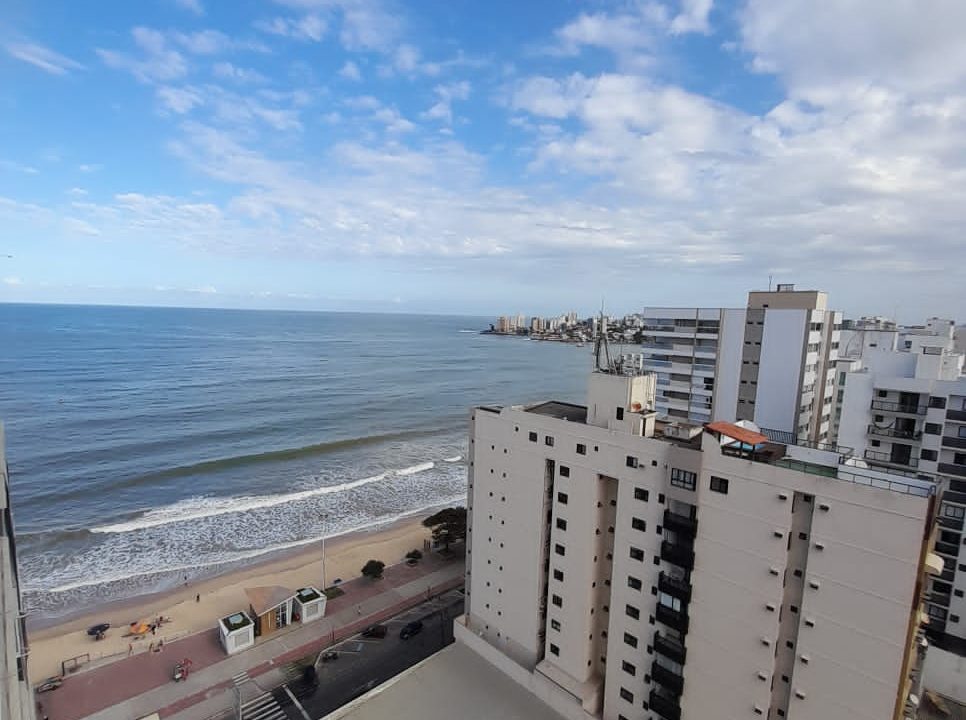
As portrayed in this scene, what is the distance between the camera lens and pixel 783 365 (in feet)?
121

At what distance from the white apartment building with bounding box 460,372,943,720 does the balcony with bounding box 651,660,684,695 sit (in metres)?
0.08

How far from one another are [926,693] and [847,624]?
67.1ft

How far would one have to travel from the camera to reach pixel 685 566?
738 inches

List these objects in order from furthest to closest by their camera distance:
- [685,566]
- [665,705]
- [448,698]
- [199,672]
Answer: [199,672] → [448,698] → [665,705] → [685,566]

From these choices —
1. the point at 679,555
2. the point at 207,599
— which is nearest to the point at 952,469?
the point at 679,555

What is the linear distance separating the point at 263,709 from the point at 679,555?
23.5m

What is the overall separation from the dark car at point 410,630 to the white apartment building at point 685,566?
6898 millimetres

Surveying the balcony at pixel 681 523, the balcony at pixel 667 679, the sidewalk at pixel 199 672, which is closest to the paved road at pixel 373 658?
the sidewalk at pixel 199 672

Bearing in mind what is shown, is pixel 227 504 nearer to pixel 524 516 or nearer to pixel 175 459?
pixel 175 459

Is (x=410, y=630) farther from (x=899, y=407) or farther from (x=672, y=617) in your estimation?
(x=899, y=407)

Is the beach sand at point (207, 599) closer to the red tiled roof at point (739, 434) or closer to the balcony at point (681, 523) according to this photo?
the balcony at point (681, 523)

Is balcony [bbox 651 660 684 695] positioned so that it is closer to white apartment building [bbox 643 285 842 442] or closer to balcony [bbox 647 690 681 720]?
balcony [bbox 647 690 681 720]

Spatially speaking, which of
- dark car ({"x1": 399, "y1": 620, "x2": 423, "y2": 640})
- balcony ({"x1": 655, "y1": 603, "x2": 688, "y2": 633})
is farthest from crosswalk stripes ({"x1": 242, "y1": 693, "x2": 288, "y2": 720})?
balcony ({"x1": 655, "y1": 603, "x2": 688, "y2": 633})

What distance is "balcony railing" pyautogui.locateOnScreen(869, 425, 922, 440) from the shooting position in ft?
99.2
